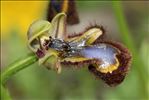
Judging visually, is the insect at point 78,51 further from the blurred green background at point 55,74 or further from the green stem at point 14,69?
the blurred green background at point 55,74

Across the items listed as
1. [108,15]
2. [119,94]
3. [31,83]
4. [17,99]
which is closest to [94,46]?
[119,94]

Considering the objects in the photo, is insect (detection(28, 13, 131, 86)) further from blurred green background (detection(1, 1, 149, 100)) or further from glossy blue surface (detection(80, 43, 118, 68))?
blurred green background (detection(1, 1, 149, 100))

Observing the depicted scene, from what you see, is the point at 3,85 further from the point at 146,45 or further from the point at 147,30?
the point at 147,30

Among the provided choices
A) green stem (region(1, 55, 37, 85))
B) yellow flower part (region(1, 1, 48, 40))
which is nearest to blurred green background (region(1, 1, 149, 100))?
yellow flower part (region(1, 1, 48, 40))

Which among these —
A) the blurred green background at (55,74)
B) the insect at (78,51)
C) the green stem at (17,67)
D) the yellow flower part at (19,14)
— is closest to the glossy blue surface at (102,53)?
the insect at (78,51)

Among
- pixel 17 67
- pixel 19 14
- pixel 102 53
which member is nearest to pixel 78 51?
pixel 102 53

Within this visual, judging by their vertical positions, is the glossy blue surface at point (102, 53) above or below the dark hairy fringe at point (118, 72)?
above
